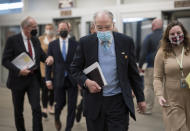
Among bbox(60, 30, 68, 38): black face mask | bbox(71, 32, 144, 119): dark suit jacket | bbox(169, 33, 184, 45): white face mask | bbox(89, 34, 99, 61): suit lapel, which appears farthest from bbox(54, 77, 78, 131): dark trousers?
bbox(89, 34, 99, 61): suit lapel

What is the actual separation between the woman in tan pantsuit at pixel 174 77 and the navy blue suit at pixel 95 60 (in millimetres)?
541

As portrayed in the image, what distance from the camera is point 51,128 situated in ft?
20.3

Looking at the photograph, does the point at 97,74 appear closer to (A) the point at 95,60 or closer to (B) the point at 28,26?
(A) the point at 95,60

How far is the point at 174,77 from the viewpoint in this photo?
3.86 m

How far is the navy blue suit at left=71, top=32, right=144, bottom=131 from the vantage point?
337 cm

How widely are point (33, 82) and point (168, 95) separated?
214 centimetres

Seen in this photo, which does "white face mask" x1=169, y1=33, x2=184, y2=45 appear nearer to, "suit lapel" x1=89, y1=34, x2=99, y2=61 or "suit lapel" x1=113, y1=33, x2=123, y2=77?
"suit lapel" x1=113, y1=33, x2=123, y2=77

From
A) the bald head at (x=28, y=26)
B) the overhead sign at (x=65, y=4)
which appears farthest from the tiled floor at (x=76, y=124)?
the overhead sign at (x=65, y=4)

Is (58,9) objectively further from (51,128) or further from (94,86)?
(94,86)

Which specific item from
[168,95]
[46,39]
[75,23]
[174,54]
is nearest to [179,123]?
[168,95]

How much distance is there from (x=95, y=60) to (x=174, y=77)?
3.46 feet

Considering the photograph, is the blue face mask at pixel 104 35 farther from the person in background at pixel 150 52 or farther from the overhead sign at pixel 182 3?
the overhead sign at pixel 182 3

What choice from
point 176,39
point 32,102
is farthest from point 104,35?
point 32,102

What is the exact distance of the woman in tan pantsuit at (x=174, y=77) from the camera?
381 centimetres
